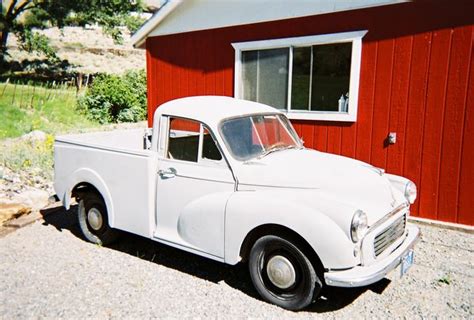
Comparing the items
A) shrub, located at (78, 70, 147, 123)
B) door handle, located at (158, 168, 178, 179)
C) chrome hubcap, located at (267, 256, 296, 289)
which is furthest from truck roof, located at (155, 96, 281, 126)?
shrub, located at (78, 70, 147, 123)

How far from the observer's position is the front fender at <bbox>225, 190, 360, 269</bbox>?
3.19 m

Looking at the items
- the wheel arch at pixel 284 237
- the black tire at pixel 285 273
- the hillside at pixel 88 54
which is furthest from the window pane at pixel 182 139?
the hillside at pixel 88 54

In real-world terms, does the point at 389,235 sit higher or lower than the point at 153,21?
lower

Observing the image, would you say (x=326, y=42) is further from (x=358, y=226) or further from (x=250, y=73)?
(x=358, y=226)

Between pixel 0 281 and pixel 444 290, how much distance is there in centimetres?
453

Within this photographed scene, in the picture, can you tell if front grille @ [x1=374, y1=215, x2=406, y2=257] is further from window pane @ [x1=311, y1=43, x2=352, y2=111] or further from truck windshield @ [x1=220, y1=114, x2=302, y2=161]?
window pane @ [x1=311, y1=43, x2=352, y2=111]

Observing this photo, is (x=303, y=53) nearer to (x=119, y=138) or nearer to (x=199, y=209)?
(x=119, y=138)

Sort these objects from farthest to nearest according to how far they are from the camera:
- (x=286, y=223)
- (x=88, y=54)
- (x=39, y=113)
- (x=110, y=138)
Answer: (x=88, y=54)
(x=39, y=113)
(x=110, y=138)
(x=286, y=223)

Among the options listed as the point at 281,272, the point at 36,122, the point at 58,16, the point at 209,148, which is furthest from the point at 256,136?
the point at 58,16

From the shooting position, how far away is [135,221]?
4.46m

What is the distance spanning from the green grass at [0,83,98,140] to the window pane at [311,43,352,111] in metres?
8.68

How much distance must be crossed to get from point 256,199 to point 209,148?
2.60 ft

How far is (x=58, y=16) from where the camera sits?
24328 mm

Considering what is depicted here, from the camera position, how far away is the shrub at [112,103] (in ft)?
52.6
